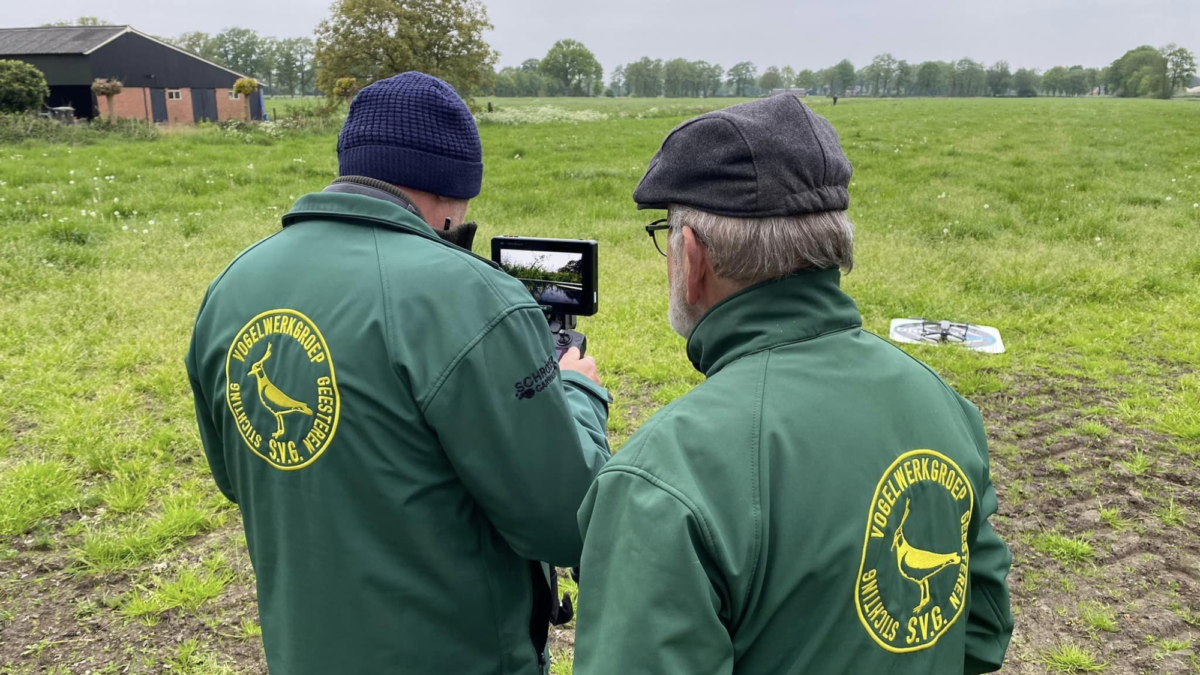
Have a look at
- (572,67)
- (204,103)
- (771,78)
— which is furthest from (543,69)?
(204,103)

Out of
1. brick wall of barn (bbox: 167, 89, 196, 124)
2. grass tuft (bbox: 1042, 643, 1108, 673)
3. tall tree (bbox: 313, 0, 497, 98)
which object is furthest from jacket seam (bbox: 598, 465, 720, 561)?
brick wall of barn (bbox: 167, 89, 196, 124)

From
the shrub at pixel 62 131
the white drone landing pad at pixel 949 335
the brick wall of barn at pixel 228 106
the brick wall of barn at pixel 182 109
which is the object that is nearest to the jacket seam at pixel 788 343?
the white drone landing pad at pixel 949 335

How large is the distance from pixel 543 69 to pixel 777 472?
13627 cm

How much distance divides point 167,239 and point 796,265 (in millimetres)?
11572

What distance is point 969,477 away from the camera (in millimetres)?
1546

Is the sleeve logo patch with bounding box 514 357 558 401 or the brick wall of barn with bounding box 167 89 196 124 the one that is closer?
the sleeve logo patch with bounding box 514 357 558 401

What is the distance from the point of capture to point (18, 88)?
25.3m

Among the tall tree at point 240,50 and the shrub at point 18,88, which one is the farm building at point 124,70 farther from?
the tall tree at point 240,50

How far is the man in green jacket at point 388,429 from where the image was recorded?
1.77 meters

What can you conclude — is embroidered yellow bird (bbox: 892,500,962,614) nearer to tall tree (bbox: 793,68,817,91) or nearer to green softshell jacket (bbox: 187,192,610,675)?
green softshell jacket (bbox: 187,192,610,675)

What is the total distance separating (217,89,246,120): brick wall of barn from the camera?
4812cm

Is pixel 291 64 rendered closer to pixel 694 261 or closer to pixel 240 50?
pixel 240 50

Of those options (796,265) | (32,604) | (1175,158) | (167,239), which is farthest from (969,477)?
(1175,158)

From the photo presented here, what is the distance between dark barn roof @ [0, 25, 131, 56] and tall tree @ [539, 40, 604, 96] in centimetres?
9180
